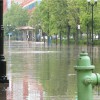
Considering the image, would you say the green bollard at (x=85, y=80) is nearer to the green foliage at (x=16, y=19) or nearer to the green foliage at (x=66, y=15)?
the green foliage at (x=66, y=15)

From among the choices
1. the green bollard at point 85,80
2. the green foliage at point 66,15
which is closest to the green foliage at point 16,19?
the green foliage at point 66,15

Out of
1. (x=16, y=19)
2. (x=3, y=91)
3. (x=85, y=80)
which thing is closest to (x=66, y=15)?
(x=3, y=91)

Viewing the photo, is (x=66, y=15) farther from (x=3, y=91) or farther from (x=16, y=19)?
(x=16, y=19)

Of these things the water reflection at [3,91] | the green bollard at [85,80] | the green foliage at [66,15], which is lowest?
the water reflection at [3,91]

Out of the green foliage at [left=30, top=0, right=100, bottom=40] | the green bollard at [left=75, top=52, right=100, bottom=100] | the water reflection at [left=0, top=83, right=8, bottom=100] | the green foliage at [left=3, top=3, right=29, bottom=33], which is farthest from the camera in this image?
the green foliage at [left=3, top=3, right=29, bottom=33]

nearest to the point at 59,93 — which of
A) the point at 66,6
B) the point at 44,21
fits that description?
the point at 66,6

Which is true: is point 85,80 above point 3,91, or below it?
above

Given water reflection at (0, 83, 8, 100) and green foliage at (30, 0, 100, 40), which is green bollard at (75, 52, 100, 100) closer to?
water reflection at (0, 83, 8, 100)

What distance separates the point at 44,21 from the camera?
257 ft

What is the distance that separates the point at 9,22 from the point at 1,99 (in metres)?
126

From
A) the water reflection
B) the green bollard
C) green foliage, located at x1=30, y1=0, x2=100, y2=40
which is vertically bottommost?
the water reflection

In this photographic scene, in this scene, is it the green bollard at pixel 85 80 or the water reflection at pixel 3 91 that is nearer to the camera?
the green bollard at pixel 85 80

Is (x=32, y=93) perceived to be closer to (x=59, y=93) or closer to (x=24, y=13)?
(x=59, y=93)

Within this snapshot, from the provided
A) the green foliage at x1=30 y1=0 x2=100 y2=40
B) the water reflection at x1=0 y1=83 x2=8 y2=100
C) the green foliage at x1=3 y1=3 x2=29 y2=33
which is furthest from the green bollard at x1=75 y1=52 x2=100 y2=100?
the green foliage at x1=3 y1=3 x2=29 y2=33
